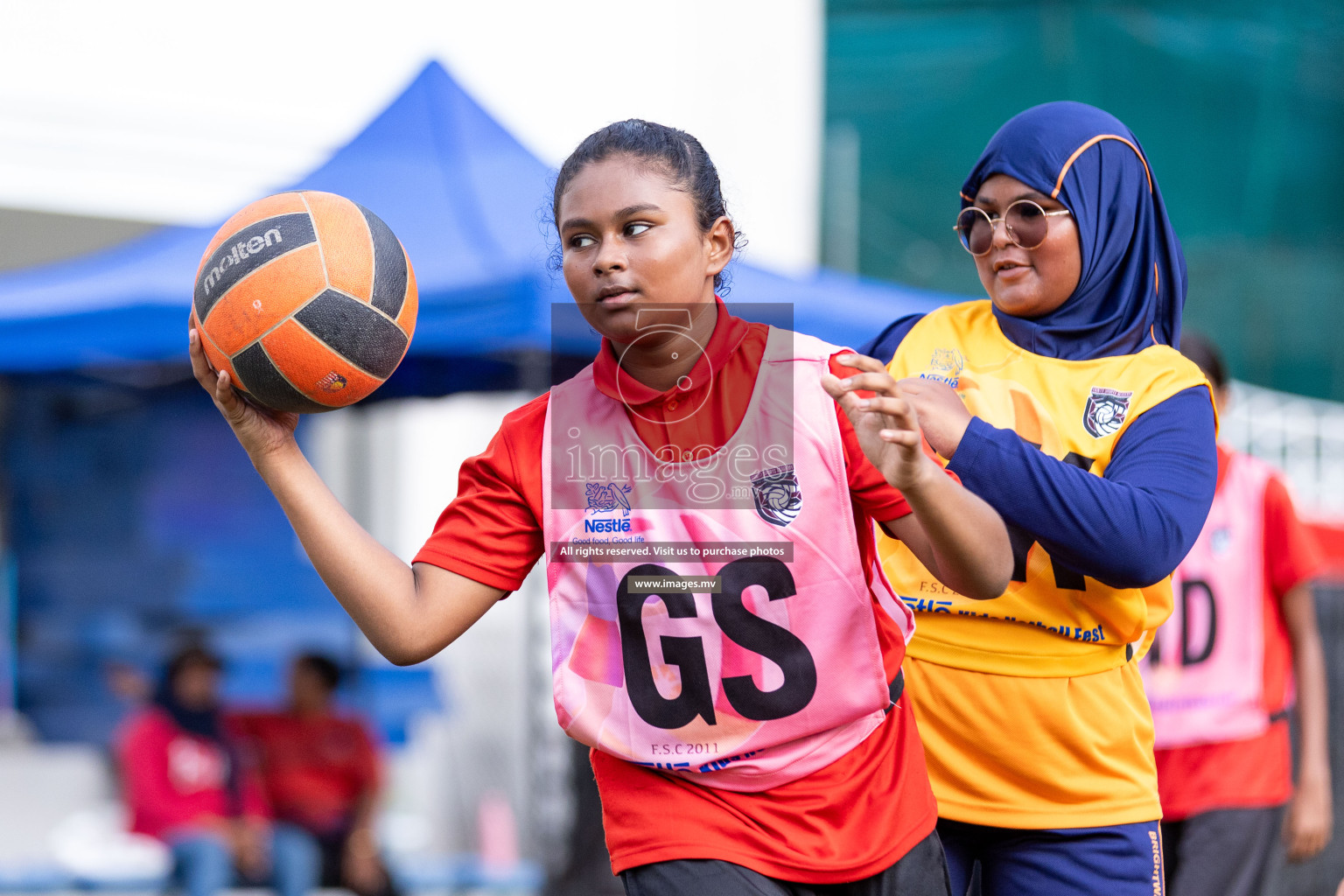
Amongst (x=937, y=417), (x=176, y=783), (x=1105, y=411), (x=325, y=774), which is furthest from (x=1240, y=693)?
(x=176, y=783)

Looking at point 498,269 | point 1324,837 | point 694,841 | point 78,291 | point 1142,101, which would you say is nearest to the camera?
point 694,841

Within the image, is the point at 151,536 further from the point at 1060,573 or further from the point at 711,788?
the point at 1060,573

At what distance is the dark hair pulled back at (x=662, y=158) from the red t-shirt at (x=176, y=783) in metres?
4.61

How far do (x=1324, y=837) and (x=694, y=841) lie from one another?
2709 mm

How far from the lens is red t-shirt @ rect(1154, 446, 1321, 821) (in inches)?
139

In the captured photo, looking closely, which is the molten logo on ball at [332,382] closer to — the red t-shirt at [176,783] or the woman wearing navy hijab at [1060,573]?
the woman wearing navy hijab at [1060,573]

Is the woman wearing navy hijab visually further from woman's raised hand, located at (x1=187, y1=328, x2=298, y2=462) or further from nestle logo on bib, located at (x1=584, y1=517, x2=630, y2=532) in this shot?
woman's raised hand, located at (x1=187, y1=328, x2=298, y2=462)

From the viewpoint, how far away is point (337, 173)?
5.34 meters

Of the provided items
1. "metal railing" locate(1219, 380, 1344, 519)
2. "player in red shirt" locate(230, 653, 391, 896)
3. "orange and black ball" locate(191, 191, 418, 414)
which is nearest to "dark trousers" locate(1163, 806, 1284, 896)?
"orange and black ball" locate(191, 191, 418, 414)

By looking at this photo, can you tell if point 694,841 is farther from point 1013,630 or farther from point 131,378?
point 131,378

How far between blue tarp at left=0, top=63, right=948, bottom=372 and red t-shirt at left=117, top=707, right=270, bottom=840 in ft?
5.76

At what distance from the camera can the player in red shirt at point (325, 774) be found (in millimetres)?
5871

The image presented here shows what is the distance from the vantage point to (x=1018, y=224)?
2.20m

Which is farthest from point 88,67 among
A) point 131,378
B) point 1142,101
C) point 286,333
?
point 1142,101
